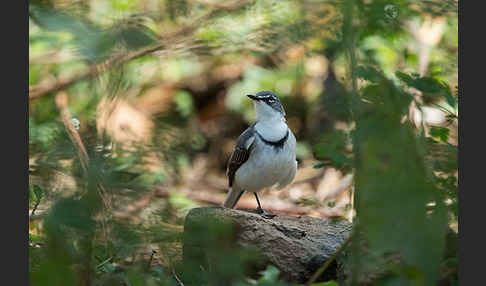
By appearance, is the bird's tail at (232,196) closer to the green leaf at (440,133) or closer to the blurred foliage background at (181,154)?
the blurred foliage background at (181,154)

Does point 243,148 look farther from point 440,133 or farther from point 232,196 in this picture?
point 440,133

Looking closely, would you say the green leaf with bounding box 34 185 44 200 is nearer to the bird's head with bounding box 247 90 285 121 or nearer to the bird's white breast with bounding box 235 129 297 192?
the bird's white breast with bounding box 235 129 297 192

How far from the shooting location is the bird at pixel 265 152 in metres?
4.69

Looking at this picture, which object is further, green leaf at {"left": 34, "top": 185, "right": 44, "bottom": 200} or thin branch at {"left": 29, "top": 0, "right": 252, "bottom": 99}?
green leaf at {"left": 34, "top": 185, "right": 44, "bottom": 200}

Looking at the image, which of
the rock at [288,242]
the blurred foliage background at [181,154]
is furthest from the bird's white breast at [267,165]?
the blurred foliage background at [181,154]

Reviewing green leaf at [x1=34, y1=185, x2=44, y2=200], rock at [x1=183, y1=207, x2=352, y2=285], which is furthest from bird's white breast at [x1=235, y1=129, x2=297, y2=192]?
green leaf at [x1=34, y1=185, x2=44, y2=200]

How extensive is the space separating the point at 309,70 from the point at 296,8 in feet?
19.5

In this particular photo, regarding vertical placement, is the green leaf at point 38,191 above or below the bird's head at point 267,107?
above

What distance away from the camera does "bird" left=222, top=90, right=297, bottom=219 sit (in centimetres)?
469

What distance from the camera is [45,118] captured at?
2711 mm

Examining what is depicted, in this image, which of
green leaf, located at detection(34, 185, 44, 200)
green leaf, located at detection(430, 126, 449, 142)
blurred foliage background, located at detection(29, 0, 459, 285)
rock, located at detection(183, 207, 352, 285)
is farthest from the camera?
rock, located at detection(183, 207, 352, 285)

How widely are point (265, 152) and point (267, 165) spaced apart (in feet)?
0.34

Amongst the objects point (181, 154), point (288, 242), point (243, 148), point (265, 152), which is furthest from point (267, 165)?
point (181, 154)

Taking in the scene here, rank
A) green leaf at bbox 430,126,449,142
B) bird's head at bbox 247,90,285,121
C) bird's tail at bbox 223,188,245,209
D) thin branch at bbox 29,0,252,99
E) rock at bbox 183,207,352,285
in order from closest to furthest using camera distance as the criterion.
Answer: thin branch at bbox 29,0,252,99 < green leaf at bbox 430,126,449,142 < rock at bbox 183,207,352,285 < bird's head at bbox 247,90,285,121 < bird's tail at bbox 223,188,245,209
